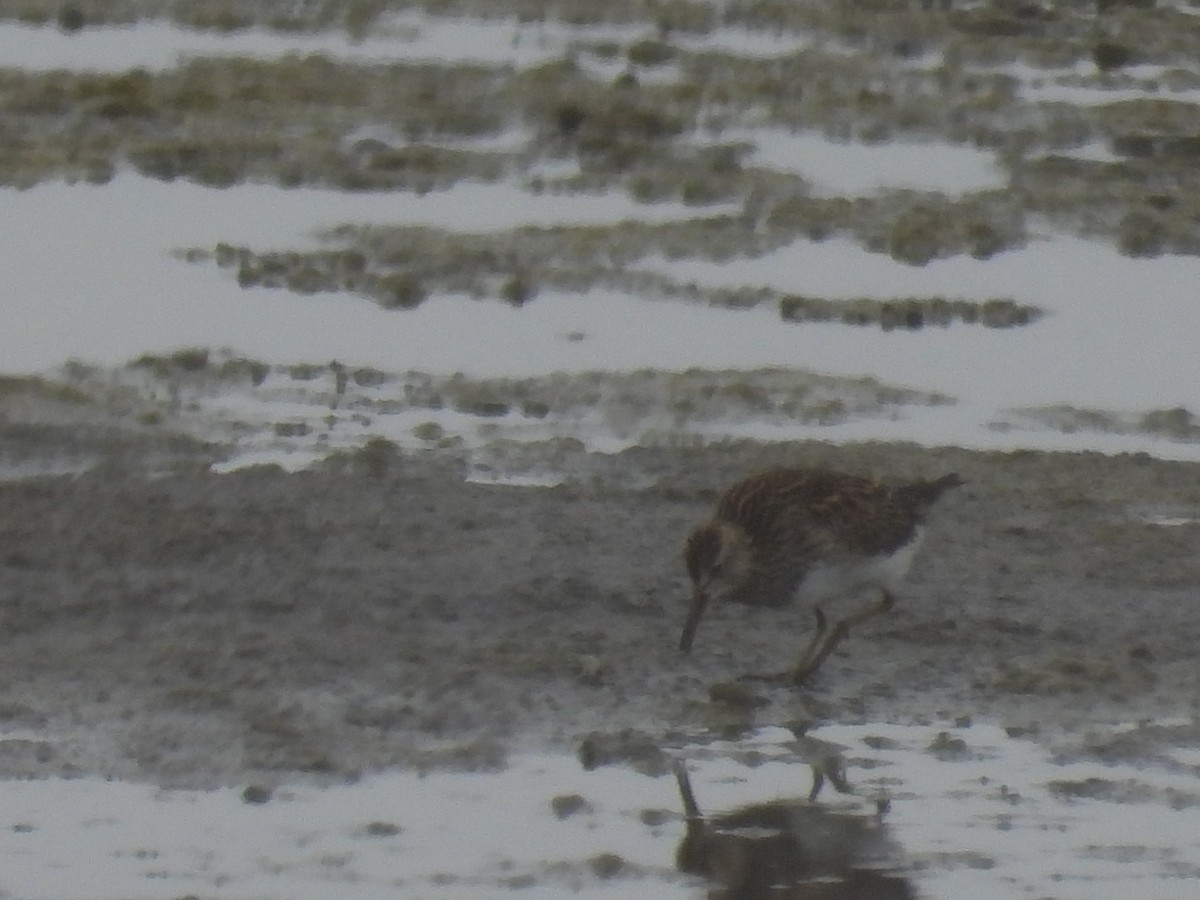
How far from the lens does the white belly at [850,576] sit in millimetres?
9094

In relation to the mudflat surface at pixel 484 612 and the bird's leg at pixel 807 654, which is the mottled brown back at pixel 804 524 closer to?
the bird's leg at pixel 807 654

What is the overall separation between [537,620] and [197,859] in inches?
97.4

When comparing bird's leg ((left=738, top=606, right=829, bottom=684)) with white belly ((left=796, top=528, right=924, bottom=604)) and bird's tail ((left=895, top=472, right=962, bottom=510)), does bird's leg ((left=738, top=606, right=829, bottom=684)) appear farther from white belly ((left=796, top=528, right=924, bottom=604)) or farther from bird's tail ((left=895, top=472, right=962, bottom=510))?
bird's tail ((left=895, top=472, right=962, bottom=510))

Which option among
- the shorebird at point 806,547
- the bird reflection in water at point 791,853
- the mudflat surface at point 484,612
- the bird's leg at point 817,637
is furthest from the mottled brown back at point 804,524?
the bird reflection in water at point 791,853

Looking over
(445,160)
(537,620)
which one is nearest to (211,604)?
(537,620)

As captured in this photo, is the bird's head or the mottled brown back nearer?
the bird's head

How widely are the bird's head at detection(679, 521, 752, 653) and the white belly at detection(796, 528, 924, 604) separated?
0.89 feet

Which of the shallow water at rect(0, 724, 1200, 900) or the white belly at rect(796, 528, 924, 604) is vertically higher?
the white belly at rect(796, 528, 924, 604)

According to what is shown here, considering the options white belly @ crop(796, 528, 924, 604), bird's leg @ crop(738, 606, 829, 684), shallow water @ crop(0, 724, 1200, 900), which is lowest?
shallow water @ crop(0, 724, 1200, 900)

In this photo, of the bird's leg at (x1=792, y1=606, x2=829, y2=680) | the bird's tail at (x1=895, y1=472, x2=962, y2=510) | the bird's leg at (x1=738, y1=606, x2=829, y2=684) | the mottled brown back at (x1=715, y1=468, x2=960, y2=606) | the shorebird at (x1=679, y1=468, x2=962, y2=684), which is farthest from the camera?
the bird's tail at (x1=895, y1=472, x2=962, y2=510)

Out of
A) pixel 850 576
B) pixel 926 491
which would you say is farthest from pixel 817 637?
pixel 926 491

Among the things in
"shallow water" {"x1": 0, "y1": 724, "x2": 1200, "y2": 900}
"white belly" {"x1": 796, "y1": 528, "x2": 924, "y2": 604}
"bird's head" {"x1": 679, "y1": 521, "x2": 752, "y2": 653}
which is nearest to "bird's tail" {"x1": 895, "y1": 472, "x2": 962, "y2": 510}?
"white belly" {"x1": 796, "y1": 528, "x2": 924, "y2": 604}

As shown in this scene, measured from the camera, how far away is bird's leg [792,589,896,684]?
868 cm

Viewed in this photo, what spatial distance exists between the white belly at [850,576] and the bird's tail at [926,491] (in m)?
0.24
